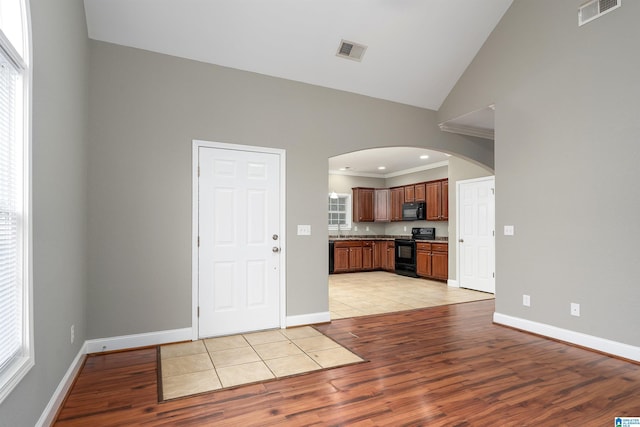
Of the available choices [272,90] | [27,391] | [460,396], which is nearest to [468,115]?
[272,90]

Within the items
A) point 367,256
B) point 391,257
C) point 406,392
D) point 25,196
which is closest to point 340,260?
point 367,256

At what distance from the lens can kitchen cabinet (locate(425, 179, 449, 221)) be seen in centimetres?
790

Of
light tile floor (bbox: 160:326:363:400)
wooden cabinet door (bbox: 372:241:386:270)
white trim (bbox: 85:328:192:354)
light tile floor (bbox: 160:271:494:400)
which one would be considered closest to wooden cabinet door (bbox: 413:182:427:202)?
wooden cabinet door (bbox: 372:241:386:270)

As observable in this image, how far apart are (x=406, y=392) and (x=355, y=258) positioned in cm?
663

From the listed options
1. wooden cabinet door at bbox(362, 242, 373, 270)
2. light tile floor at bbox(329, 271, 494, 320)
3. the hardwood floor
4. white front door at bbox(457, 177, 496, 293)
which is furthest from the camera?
wooden cabinet door at bbox(362, 242, 373, 270)

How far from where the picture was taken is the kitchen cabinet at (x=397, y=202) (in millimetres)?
9320

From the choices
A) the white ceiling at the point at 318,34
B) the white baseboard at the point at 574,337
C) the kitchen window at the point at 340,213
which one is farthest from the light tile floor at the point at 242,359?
the kitchen window at the point at 340,213

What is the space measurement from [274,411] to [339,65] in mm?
3695

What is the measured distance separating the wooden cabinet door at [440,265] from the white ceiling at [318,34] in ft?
13.2

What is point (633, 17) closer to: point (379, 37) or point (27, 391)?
point (379, 37)

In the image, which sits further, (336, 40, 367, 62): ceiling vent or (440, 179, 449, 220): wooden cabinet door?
(440, 179, 449, 220): wooden cabinet door

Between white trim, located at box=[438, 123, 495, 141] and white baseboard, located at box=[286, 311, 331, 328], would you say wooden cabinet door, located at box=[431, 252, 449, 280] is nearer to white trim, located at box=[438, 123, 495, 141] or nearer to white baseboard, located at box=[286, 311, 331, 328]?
white trim, located at box=[438, 123, 495, 141]

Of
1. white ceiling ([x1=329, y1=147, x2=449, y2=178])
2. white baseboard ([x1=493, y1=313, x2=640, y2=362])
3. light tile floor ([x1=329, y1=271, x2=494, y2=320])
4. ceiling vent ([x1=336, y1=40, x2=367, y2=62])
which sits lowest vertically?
light tile floor ([x1=329, y1=271, x2=494, y2=320])

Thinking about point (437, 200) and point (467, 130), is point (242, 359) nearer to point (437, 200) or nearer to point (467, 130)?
point (467, 130)
